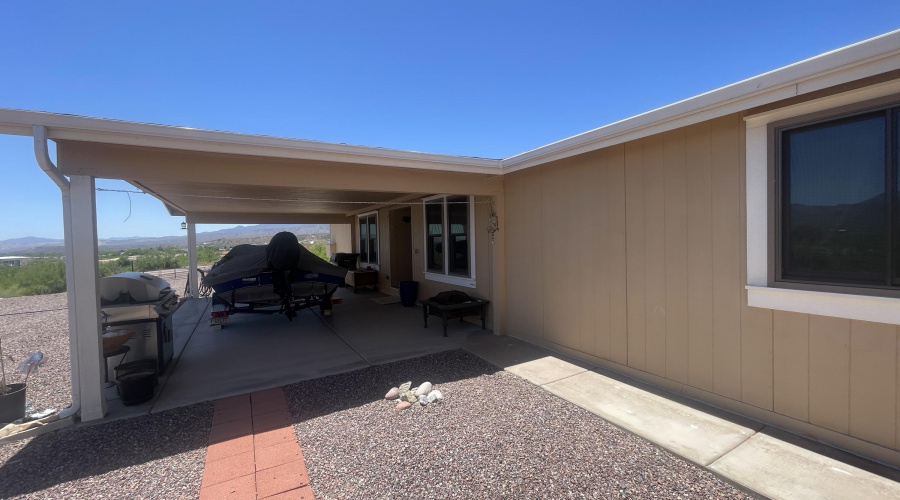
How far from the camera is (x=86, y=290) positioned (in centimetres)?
339

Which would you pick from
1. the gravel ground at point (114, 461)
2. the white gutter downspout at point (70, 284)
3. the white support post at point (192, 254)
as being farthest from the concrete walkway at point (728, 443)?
the white support post at point (192, 254)

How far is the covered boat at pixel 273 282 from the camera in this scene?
6719mm

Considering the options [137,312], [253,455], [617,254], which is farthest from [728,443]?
[137,312]

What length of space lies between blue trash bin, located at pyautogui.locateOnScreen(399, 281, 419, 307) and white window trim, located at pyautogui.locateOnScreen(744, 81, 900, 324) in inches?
267

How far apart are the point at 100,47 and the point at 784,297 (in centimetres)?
959

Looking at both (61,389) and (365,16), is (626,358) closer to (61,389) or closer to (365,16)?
(61,389)

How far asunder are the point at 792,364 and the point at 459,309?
425cm

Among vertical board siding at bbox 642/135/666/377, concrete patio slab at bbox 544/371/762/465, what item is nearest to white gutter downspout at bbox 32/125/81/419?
concrete patio slab at bbox 544/371/762/465

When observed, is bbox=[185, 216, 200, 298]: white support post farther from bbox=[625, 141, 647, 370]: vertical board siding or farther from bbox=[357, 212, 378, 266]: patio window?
bbox=[625, 141, 647, 370]: vertical board siding

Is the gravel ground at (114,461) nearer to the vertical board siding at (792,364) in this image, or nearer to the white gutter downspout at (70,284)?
the white gutter downspout at (70,284)

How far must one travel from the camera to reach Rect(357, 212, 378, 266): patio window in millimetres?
11867

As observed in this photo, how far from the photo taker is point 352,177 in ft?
15.6

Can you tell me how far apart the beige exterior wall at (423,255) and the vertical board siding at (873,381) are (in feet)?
14.4

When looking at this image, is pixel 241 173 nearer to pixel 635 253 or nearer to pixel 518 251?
pixel 518 251
